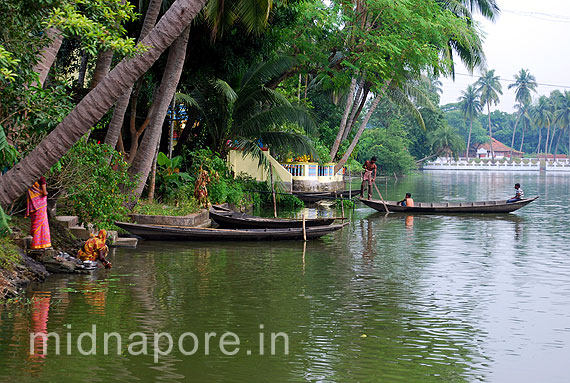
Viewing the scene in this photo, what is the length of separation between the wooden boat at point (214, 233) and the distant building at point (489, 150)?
96.9 meters

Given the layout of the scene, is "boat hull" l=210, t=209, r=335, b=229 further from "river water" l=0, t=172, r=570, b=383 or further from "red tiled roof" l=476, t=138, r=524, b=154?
"red tiled roof" l=476, t=138, r=524, b=154

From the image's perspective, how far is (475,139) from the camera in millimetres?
112375

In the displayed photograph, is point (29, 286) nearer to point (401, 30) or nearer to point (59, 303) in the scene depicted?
point (59, 303)

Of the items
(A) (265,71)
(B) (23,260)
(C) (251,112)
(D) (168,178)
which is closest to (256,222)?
(D) (168,178)

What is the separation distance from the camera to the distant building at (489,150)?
109 meters

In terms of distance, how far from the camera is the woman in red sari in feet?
38.9

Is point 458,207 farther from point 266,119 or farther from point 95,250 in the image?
point 95,250

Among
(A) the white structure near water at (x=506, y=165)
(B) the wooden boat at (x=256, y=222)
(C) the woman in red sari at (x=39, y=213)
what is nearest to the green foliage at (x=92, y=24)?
(C) the woman in red sari at (x=39, y=213)

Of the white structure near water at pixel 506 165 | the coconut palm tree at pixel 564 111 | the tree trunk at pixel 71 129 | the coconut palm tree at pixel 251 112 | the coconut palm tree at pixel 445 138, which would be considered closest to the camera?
the tree trunk at pixel 71 129

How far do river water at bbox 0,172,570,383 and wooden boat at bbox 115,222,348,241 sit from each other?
0.84ft

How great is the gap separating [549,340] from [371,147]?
2226 inches

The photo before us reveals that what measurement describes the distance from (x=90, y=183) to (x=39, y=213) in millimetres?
2207

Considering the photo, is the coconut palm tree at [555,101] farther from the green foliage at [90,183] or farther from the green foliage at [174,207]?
the green foliage at [90,183]

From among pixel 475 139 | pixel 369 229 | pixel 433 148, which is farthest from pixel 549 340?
pixel 475 139
